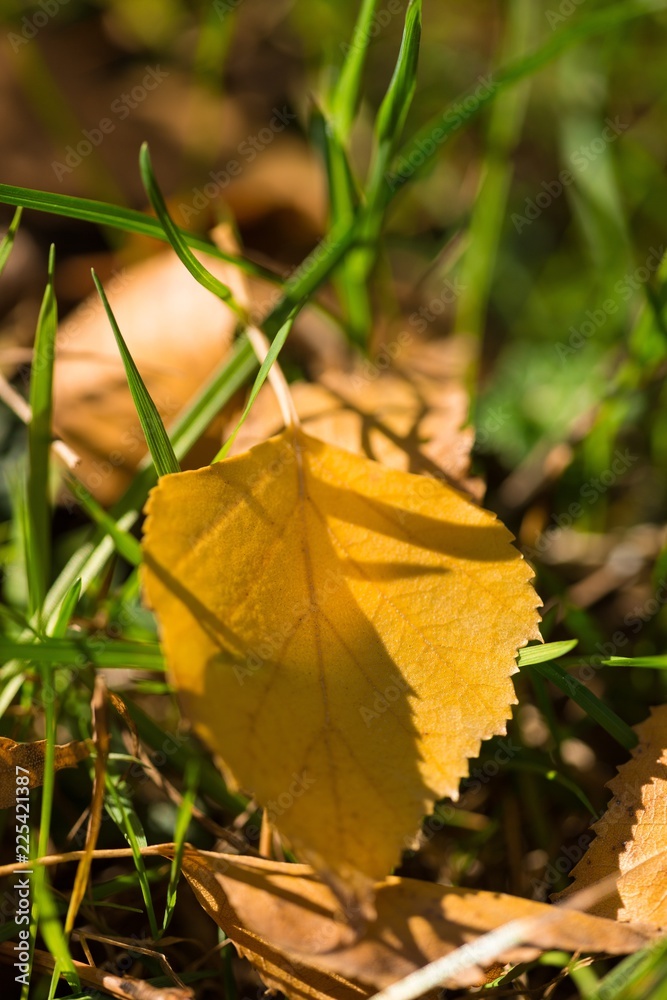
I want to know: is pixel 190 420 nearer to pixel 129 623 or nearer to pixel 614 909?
pixel 129 623

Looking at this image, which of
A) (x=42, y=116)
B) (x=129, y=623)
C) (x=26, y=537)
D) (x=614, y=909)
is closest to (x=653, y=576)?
(x=614, y=909)

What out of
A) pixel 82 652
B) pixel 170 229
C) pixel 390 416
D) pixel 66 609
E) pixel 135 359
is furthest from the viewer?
pixel 135 359

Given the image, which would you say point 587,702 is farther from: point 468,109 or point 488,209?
point 488,209

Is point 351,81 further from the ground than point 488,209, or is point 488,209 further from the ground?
point 351,81

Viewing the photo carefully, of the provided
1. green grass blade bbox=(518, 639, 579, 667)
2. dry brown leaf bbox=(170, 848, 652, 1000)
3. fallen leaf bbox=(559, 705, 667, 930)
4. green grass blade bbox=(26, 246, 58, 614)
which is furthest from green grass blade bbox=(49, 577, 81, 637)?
fallen leaf bbox=(559, 705, 667, 930)

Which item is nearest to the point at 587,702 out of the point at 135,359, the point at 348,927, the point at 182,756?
the point at 348,927

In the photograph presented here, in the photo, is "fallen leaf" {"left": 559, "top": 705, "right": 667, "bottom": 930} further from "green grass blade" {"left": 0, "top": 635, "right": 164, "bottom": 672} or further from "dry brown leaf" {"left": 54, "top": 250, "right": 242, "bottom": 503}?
"dry brown leaf" {"left": 54, "top": 250, "right": 242, "bottom": 503}
